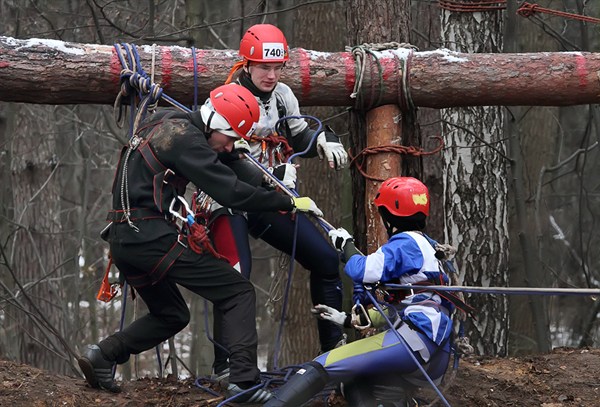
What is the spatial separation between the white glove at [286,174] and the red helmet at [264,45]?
65 cm

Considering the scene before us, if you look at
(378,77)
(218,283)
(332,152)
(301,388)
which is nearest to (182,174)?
(218,283)

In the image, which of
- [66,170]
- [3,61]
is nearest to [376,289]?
[3,61]

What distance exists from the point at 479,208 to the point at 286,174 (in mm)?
2997

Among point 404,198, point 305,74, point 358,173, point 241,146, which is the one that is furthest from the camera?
point 358,173

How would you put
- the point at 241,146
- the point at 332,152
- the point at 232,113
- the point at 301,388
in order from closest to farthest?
1. the point at 301,388
2. the point at 232,113
3. the point at 241,146
4. the point at 332,152

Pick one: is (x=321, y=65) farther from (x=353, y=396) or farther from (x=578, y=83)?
(x=353, y=396)

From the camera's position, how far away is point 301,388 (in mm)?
5285

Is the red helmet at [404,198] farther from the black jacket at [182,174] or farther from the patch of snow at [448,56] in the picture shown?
the patch of snow at [448,56]

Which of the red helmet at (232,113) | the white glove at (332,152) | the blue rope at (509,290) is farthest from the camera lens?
the white glove at (332,152)

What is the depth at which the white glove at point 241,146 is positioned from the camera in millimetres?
5953

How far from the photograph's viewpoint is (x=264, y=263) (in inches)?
806

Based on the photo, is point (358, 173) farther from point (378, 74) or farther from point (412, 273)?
point (412, 273)

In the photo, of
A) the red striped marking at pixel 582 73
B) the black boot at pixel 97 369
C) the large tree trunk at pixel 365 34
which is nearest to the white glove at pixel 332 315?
the large tree trunk at pixel 365 34

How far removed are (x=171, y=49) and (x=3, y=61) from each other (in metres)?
1.05
